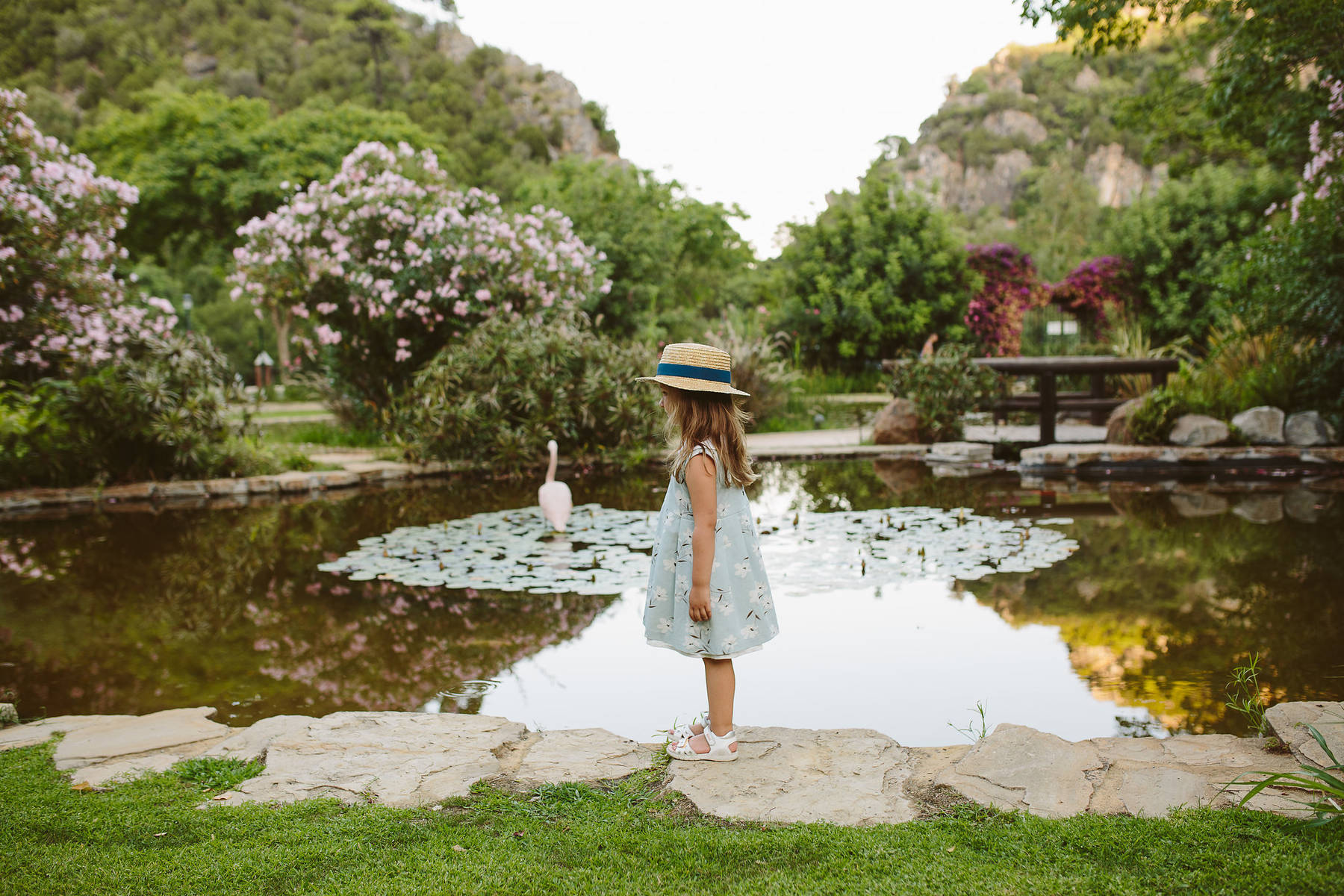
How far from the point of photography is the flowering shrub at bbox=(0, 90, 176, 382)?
8383 millimetres

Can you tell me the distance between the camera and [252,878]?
77.6 inches

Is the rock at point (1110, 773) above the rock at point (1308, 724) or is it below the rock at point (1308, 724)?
below

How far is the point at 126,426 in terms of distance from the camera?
7.92m

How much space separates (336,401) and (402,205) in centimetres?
272

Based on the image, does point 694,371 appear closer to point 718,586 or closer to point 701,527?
point 701,527

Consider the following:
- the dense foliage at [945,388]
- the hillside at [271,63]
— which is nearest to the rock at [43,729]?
the dense foliage at [945,388]

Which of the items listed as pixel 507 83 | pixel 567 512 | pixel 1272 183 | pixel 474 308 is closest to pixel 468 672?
pixel 567 512

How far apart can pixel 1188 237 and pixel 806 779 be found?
57.9 feet

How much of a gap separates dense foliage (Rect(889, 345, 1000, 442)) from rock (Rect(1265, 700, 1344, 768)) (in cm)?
777

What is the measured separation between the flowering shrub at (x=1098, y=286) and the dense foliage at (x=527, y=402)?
1149 cm

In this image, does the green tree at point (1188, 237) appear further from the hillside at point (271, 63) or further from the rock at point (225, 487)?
the hillside at point (271, 63)

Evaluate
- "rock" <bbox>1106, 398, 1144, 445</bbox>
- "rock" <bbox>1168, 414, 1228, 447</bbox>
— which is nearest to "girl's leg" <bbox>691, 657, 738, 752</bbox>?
"rock" <bbox>1168, 414, 1228, 447</bbox>

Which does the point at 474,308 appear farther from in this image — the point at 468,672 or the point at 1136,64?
the point at 1136,64

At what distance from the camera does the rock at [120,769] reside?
2574mm
